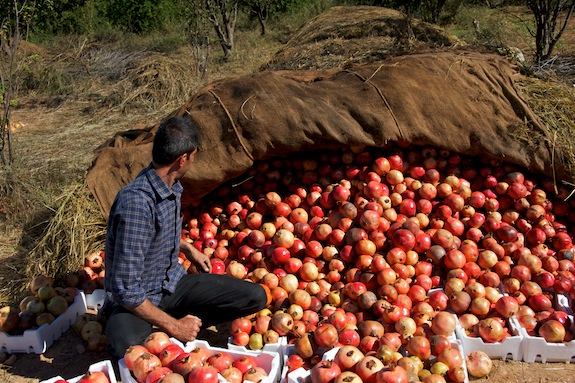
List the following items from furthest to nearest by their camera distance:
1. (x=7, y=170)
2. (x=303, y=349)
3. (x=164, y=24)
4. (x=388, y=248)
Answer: (x=164, y=24) → (x=7, y=170) → (x=388, y=248) → (x=303, y=349)

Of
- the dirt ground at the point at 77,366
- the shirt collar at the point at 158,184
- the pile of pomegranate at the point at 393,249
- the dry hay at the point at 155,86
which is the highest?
the shirt collar at the point at 158,184

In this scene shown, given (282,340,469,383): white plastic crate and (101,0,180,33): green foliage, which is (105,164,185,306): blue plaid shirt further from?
(101,0,180,33): green foliage

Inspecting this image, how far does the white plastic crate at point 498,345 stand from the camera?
125 inches

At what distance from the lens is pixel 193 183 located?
4457mm

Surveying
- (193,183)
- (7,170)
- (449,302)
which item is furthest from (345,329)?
(7,170)

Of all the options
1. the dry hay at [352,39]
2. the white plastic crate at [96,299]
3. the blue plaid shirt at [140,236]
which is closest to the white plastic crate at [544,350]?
the blue plaid shirt at [140,236]

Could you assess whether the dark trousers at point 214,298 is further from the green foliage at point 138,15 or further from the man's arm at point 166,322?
the green foliage at point 138,15

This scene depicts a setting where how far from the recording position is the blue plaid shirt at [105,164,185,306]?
288 centimetres

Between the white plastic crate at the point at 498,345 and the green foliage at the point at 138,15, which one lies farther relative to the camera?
the green foliage at the point at 138,15

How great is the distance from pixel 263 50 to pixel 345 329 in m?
13.2

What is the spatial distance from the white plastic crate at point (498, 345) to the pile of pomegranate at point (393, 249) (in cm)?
6

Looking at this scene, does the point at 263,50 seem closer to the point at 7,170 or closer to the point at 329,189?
the point at 7,170

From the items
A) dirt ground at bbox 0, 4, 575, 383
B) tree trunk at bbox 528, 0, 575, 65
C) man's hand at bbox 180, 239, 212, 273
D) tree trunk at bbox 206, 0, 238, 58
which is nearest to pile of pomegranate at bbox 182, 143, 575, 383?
dirt ground at bbox 0, 4, 575, 383

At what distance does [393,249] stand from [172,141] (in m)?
1.83
